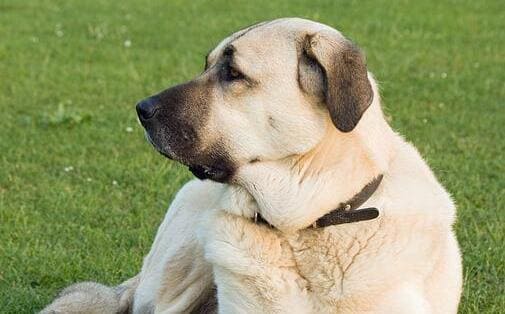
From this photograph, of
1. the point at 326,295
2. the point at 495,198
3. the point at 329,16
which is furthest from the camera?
the point at 329,16

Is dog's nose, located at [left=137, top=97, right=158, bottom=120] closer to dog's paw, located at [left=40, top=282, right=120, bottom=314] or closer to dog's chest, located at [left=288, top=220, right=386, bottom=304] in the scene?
dog's chest, located at [left=288, top=220, right=386, bottom=304]

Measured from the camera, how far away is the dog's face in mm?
4297

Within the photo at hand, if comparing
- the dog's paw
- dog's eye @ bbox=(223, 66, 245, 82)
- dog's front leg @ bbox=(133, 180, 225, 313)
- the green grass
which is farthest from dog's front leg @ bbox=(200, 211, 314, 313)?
the green grass

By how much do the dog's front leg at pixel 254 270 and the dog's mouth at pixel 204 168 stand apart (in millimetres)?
198

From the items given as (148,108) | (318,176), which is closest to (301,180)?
(318,176)

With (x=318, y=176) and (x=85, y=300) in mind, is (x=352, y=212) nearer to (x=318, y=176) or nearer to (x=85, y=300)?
(x=318, y=176)

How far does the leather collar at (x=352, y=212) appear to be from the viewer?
4.30 m

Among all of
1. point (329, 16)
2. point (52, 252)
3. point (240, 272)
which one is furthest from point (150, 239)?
point (329, 16)

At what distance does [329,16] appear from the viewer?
15.1 metres

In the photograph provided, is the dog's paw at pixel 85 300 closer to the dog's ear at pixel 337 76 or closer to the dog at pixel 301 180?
the dog at pixel 301 180

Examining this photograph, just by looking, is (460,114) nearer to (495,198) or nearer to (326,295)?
(495,198)

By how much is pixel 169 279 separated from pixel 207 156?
97cm

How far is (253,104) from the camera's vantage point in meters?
4.34

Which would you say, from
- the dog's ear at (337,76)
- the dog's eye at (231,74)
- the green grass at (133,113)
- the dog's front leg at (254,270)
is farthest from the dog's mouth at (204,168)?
the green grass at (133,113)
